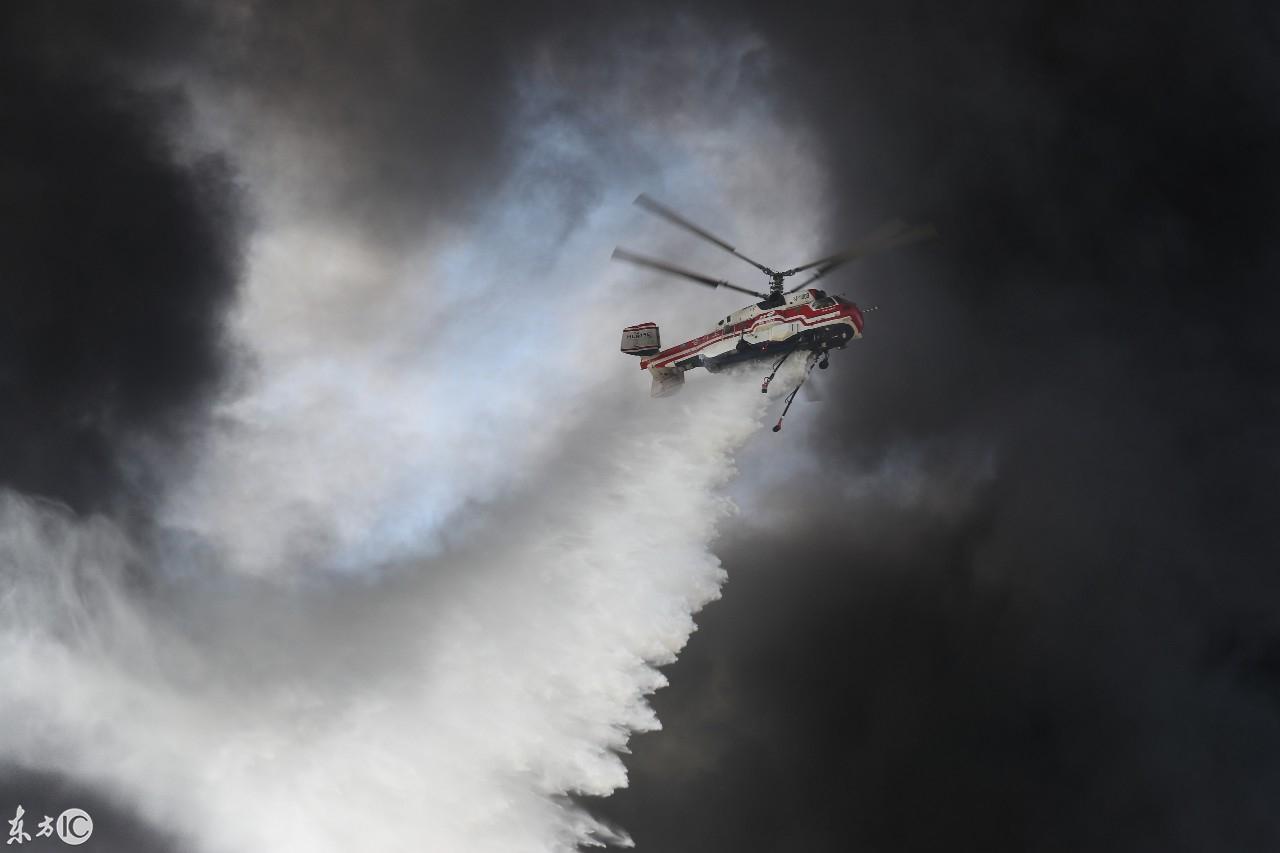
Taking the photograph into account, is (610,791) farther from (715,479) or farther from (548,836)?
Result: (715,479)

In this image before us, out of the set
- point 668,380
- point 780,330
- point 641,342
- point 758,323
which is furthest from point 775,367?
point 641,342

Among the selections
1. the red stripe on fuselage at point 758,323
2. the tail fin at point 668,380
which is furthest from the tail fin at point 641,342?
the tail fin at point 668,380

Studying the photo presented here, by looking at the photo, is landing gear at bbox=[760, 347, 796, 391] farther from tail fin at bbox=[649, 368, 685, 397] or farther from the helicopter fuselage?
tail fin at bbox=[649, 368, 685, 397]

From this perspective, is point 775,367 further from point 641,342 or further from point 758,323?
point 641,342

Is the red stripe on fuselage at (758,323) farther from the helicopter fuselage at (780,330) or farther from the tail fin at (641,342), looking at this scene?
the tail fin at (641,342)

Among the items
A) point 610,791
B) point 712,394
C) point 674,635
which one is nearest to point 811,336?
point 712,394

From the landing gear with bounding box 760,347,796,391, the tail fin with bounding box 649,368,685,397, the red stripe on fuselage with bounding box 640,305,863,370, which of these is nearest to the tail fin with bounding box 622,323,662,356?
the red stripe on fuselage with bounding box 640,305,863,370

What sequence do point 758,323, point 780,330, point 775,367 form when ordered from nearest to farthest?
1. point 780,330
2. point 758,323
3. point 775,367
